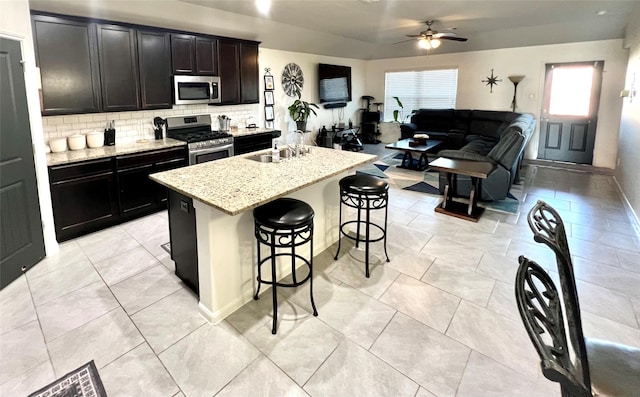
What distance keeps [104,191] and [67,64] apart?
1.40 meters

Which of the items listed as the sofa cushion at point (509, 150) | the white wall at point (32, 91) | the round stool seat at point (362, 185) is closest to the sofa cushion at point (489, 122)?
the sofa cushion at point (509, 150)

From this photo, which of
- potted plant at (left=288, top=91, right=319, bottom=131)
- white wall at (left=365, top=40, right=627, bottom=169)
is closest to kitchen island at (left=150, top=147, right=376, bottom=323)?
potted plant at (left=288, top=91, right=319, bottom=131)

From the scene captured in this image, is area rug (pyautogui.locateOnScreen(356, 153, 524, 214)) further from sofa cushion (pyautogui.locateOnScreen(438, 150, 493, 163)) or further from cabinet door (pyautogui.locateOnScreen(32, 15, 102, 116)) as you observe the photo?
cabinet door (pyautogui.locateOnScreen(32, 15, 102, 116))

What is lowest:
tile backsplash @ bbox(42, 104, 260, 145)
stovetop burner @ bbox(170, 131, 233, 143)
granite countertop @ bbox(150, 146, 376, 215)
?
granite countertop @ bbox(150, 146, 376, 215)

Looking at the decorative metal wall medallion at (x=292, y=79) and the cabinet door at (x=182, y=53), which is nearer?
the cabinet door at (x=182, y=53)

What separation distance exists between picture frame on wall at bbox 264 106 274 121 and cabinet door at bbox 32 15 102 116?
10.9ft

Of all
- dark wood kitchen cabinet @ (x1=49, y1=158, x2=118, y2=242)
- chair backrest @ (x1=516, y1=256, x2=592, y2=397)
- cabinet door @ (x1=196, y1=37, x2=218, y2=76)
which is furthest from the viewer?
cabinet door @ (x1=196, y1=37, x2=218, y2=76)

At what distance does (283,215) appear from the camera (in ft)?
7.54

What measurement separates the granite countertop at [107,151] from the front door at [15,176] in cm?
43

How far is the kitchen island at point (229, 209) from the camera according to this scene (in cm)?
223

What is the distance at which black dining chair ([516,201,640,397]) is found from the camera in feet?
2.72

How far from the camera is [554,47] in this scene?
7027 millimetres

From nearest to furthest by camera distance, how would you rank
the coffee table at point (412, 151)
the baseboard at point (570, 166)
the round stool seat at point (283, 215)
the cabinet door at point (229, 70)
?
the round stool seat at point (283, 215) → the cabinet door at point (229, 70) → the coffee table at point (412, 151) → the baseboard at point (570, 166)

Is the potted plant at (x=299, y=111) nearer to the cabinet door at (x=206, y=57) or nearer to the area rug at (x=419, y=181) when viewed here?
the area rug at (x=419, y=181)
